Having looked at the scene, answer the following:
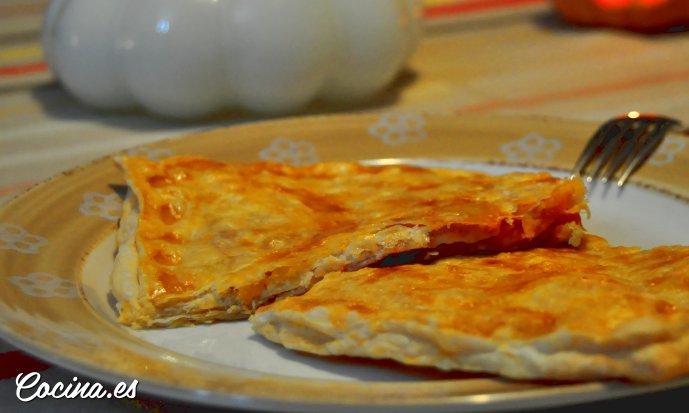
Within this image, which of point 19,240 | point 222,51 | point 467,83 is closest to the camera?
point 19,240

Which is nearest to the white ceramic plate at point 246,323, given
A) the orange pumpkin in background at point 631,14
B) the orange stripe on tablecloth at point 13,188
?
the orange stripe on tablecloth at point 13,188

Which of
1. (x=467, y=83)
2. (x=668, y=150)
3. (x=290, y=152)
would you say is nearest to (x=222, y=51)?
(x=290, y=152)

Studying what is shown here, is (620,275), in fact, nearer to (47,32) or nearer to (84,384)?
(84,384)

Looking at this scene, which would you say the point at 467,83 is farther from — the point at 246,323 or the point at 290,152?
the point at 246,323

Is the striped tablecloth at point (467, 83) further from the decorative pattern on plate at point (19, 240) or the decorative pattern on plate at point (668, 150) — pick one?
the decorative pattern on plate at point (668, 150)

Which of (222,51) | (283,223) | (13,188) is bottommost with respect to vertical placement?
(13,188)

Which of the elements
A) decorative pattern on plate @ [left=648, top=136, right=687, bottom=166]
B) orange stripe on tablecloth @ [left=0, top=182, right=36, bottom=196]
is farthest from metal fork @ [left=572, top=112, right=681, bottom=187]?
orange stripe on tablecloth @ [left=0, top=182, right=36, bottom=196]
